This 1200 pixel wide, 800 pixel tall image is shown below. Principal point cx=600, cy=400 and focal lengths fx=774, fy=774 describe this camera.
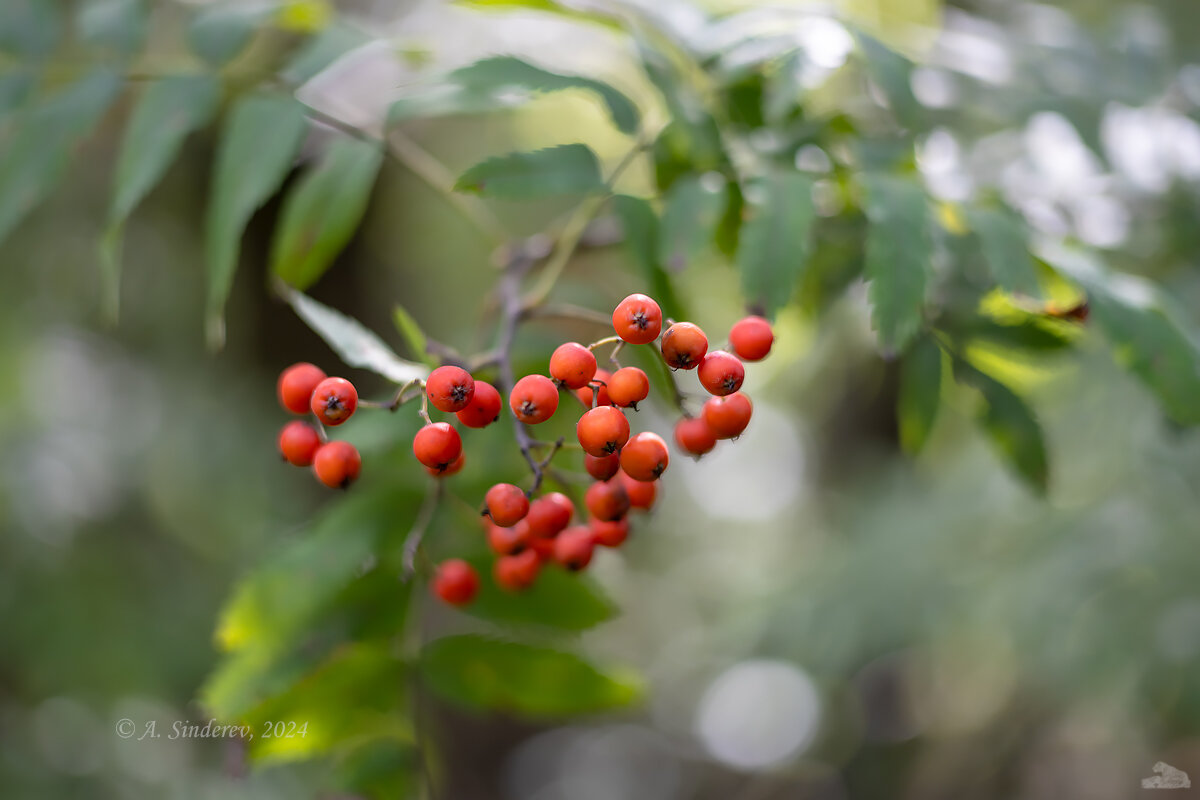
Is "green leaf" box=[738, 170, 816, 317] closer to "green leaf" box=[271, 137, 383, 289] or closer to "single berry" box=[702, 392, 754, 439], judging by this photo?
"single berry" box=[702, 392, 754, 439]

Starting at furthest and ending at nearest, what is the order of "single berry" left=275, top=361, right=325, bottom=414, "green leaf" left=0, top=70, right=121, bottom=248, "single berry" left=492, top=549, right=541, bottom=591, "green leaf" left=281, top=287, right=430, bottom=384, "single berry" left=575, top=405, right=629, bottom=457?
"green leaf" left=0, top=70, right=121, bottom=248 < "single berry" left=492, top=549, right=541, bottom=591 < "single berry" left=275, top=361, right=325, bottom=414 < "green leaf" left=281, top=287, right=430, bottom=384 < "single berry" left=575, top=405, right=629, bottom=457

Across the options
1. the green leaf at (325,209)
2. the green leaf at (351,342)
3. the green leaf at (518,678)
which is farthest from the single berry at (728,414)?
the green leaf at (325,209)

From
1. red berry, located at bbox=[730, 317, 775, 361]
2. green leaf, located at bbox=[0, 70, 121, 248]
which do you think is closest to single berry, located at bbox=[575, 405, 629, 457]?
red berry, located at bbox=[730, 317, 775, 361]

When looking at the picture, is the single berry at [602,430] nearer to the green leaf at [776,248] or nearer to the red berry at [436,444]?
the red berry at [436,444]

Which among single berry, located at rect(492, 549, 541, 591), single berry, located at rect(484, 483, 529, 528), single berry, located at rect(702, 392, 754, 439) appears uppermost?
single berry, located at rect(702, 392, 754, 439)

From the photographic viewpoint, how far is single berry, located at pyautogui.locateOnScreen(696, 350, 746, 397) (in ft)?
3.32

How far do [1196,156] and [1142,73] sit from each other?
256 millimetres

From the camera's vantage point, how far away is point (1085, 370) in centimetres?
244

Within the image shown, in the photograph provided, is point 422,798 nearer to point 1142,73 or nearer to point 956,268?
point 956,268

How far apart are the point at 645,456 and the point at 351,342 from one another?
0.45 meters

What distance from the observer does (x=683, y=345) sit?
1.00 m

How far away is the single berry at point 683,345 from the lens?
1000 millimetres

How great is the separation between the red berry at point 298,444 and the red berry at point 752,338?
0.66 m

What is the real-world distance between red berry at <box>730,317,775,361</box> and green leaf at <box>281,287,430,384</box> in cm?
47
